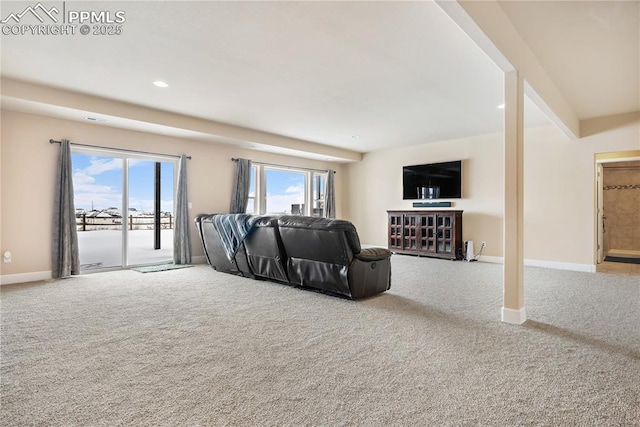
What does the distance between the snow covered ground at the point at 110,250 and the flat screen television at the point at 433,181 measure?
17.5ft

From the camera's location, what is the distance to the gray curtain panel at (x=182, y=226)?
245 inches

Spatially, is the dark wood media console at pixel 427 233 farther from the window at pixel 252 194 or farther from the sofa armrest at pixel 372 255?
the sofa armrest at pixel 372 255

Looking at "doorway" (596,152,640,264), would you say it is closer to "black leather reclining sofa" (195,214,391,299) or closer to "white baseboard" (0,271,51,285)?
"black leather reclining sofa" (195,214,391,299)

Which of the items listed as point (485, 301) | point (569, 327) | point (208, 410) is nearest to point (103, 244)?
point (208, 410)

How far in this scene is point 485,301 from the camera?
12.0ft

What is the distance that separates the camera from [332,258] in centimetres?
370

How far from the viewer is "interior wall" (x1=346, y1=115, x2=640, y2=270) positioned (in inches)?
222

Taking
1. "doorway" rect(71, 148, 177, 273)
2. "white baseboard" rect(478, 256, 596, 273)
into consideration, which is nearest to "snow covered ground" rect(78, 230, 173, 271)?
"doorway" rect(71, 148, 177, 273)

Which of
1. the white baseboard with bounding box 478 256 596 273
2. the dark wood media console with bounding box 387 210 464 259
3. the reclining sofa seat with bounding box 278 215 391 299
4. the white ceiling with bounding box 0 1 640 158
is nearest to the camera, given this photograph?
the white ceiling with bounding box 0 1 640 158

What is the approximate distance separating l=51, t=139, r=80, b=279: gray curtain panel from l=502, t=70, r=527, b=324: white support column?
5.70 meters

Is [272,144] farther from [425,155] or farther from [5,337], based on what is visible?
[5,337]

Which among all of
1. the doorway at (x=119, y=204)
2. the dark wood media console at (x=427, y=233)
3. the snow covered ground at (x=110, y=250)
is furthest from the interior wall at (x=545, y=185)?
the snow covered ground at (x=110, y=250)

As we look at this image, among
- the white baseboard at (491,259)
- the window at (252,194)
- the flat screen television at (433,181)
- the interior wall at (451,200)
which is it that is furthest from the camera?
the window at (252,194)

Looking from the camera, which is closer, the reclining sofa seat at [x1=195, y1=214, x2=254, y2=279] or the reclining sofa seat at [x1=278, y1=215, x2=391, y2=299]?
the reclining sofa seat at [x1=278, y1=215, x2=391, y2=299]
